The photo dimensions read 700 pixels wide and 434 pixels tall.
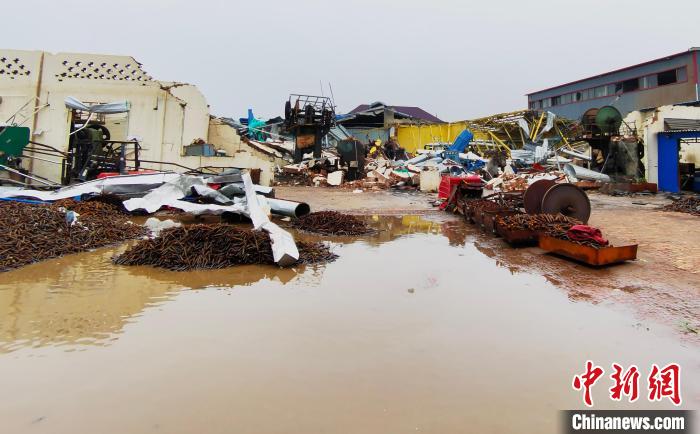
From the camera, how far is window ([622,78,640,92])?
34.2 meters

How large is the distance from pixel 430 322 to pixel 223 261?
2.96 m

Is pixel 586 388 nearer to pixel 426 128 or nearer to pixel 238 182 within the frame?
pixel 238 182

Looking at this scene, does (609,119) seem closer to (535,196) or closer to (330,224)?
(535,196)

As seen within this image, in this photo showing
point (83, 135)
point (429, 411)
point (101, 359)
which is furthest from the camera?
point (83, 135)

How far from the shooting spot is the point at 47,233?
251 inches

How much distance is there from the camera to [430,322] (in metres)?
3.73

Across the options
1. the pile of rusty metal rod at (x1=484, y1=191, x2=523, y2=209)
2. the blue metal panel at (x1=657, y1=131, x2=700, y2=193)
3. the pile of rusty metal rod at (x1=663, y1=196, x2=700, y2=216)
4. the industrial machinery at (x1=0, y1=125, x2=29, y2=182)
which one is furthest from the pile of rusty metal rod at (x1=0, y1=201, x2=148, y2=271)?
the blue metal panel at (x1=657, y1=131, x2=700, y2=193)

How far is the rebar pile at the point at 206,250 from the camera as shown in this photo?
17.9 ft

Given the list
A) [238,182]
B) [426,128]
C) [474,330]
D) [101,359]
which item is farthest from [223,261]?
[426,128]

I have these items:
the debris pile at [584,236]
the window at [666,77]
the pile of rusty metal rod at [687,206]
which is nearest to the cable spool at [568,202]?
the debris pile at [584,236]

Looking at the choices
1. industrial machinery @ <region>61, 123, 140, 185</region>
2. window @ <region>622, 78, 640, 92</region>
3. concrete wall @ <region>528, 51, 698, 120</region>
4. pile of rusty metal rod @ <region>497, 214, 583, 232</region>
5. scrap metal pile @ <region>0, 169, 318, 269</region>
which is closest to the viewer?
scrap metal pile @ <region>0, 169, 318, 269</region>

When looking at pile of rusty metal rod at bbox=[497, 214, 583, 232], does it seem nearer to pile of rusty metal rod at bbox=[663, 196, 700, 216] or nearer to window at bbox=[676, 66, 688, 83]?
pile of rusty metal rod at bbox=[663, 196, 700, 216]

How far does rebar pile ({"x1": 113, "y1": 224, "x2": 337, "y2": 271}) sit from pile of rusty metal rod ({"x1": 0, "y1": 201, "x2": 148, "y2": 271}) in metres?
1.02

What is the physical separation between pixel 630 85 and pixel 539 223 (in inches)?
1381
